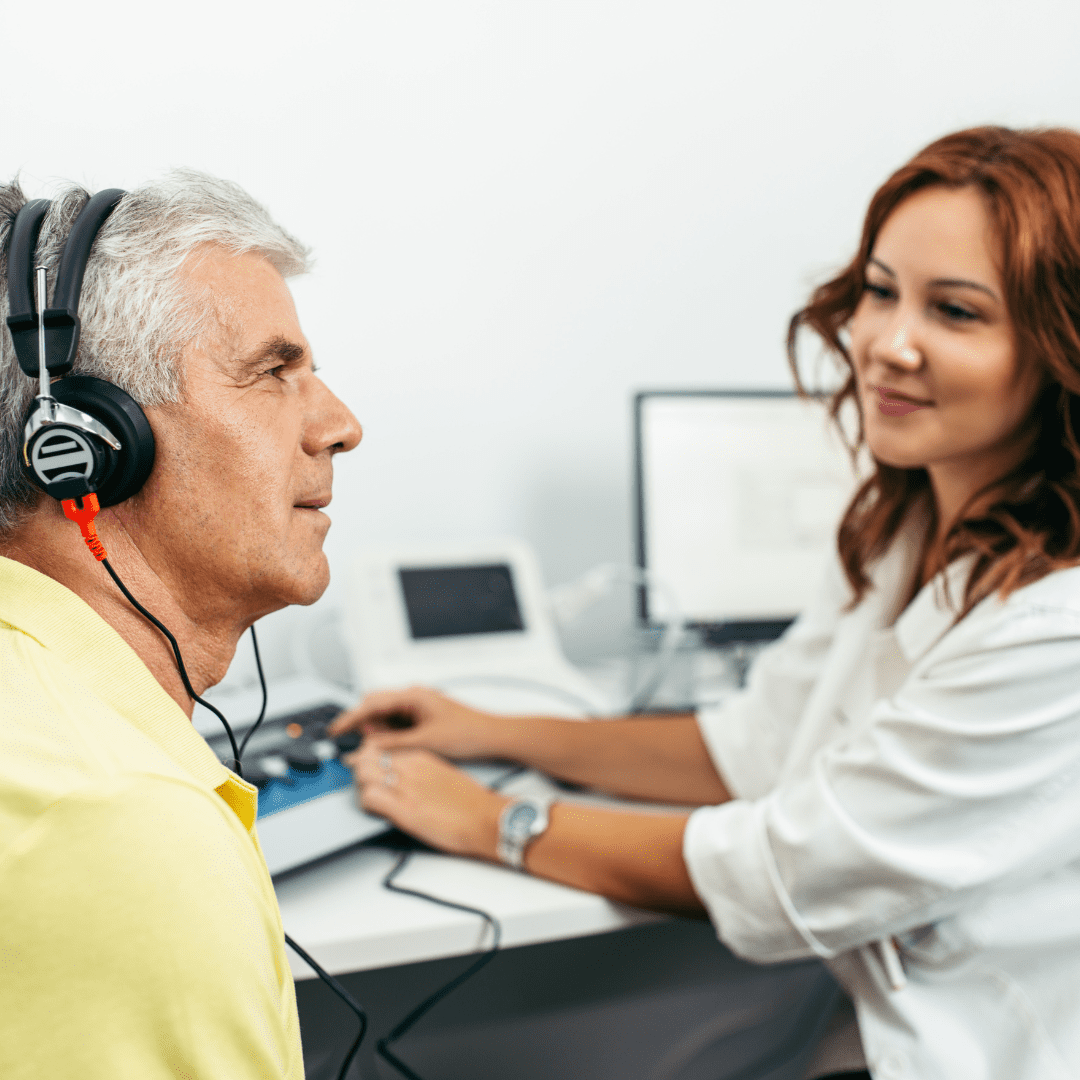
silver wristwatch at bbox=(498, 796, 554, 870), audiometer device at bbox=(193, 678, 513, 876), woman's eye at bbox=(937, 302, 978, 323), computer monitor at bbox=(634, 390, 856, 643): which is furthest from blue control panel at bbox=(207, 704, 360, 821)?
woman's eye at bbox=(937, 302, 978, 323)

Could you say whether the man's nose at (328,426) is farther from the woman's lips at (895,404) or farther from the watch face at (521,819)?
the woman's lips at (895,404)

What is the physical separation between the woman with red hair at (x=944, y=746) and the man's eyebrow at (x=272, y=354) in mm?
489

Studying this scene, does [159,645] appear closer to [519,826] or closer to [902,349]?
[519,826]

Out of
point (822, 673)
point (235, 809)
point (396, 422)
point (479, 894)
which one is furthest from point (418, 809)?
point (396, 422)

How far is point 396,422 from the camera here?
1.34 m

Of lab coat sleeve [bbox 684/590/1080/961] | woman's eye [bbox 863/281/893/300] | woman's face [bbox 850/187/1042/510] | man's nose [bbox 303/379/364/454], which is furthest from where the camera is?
woman's eye [bbox 863/281/893/300]

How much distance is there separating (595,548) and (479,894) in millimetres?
821

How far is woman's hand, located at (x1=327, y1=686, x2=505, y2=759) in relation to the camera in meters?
1.05

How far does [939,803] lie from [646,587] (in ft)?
2.22

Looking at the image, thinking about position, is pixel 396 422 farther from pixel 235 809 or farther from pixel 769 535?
pixel 235 809

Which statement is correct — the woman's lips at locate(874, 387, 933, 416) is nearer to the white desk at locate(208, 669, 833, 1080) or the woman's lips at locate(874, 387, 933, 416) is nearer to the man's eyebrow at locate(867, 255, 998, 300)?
the man's eyebrow at locate(867, 255, 998, 300)

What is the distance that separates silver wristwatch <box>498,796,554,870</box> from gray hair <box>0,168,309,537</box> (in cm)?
53

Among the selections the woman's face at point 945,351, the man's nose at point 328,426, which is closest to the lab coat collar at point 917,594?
the woman's face at point 945,351

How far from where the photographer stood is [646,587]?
1361mm
